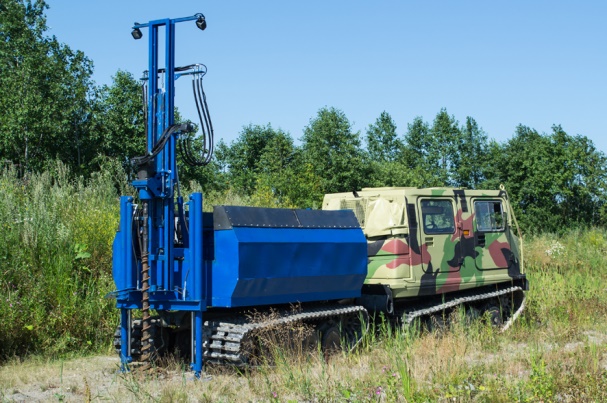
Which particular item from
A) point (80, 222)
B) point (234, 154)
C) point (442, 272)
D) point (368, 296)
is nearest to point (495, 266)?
point (442, 272)

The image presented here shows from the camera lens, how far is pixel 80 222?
1209cm

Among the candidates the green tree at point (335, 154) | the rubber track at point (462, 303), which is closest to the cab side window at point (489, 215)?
the rubber track at point (462, 303)

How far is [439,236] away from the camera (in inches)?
456

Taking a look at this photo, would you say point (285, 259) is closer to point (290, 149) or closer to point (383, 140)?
point (290, 149)

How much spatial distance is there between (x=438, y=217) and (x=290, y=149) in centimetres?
A: 4143

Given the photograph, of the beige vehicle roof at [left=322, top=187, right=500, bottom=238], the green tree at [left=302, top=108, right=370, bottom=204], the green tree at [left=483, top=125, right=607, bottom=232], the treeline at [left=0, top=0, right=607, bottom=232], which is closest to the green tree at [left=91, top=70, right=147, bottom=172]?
the treeline at [left=0, top=0, right=607, bottom=232]

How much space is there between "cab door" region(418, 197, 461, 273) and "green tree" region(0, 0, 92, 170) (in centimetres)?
2011

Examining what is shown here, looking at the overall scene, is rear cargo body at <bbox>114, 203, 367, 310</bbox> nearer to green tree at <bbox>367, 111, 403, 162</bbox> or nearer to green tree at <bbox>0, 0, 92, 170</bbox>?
green tree at <bbox>0, 0, 92, 170</bbox>

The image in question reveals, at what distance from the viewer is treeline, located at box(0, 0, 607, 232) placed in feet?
99.5

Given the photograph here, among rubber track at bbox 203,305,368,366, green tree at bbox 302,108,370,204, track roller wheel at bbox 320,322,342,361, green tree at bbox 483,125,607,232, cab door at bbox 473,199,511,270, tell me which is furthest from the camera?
green tree at bbox 483,125,607,232

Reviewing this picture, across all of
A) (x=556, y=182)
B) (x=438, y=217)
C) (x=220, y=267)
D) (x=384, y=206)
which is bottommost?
(x=220, y=267)

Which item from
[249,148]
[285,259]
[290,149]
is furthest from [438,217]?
[249,148]

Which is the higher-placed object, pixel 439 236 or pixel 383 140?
pixel 383 140

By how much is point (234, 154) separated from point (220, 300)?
55817 millimetres
